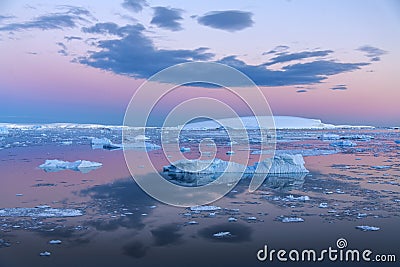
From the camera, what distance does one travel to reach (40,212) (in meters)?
6.36

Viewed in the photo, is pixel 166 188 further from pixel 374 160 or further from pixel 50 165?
pixel 374 160

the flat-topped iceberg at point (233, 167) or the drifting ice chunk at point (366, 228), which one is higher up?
the flat-topped iceberg at point (233, 167)

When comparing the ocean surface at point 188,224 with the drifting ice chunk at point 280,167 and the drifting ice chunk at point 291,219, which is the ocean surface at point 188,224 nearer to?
the drifting ice chunk at point 291,219

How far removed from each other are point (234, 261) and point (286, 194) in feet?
11.7

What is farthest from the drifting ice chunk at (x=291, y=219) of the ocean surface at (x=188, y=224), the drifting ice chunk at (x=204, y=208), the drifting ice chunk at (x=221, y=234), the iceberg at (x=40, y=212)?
the iceberg at (x=40, y=212)

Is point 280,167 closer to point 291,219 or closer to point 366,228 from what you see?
point 291,219

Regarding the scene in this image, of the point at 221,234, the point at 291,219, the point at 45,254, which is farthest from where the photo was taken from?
the point at 291,219

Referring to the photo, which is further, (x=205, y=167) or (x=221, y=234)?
(x=205, y=167)

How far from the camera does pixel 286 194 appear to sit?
307 inches

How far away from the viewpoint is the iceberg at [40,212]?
6203 mm

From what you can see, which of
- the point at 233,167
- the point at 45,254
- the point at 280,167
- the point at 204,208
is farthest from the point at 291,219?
the point at 280,167

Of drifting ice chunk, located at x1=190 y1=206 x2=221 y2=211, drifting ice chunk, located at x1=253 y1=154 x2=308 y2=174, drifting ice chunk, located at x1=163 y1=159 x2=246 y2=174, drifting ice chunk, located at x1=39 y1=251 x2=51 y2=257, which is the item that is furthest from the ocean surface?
drifting ice chunk, located at x1=163 y1=159 x2=246 y2=174

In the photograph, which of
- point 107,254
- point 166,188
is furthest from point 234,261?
point 166,188

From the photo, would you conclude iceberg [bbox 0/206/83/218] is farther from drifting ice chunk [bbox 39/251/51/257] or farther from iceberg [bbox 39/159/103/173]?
iceberg [bbox 39/159/103/173]
